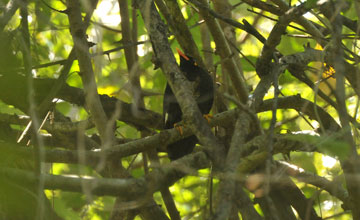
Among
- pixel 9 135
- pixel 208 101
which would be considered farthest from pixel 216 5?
pixel 9 135

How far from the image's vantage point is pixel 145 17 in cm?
225

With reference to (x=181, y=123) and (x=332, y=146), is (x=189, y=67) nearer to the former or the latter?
(x=181, y=123)

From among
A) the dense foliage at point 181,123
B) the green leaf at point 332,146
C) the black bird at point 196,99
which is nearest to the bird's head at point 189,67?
the black bird at point 196,99

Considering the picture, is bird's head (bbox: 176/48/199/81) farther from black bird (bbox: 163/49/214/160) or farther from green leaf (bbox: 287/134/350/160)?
green leaf (bbox: 287/134/350/160)

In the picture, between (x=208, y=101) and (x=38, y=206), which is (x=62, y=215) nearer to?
(x=38, y=206)

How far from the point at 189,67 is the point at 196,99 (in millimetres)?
546

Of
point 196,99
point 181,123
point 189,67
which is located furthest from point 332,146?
point 189,67

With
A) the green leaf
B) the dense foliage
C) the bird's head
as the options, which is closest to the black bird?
the bird's head

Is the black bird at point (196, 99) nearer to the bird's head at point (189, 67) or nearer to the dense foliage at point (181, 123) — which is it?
the bird's head at point (189, 67)

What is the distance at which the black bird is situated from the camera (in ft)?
12.2

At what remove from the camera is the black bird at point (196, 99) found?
372cm

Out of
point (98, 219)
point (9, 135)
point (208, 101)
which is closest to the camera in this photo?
point (9, 135)

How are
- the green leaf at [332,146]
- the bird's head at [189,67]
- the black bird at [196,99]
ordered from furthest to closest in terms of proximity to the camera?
1. the bird's head at [189,67]
2. the black bird at [196,99]
3. the green leaf at [332,146]

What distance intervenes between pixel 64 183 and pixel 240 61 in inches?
88.7
